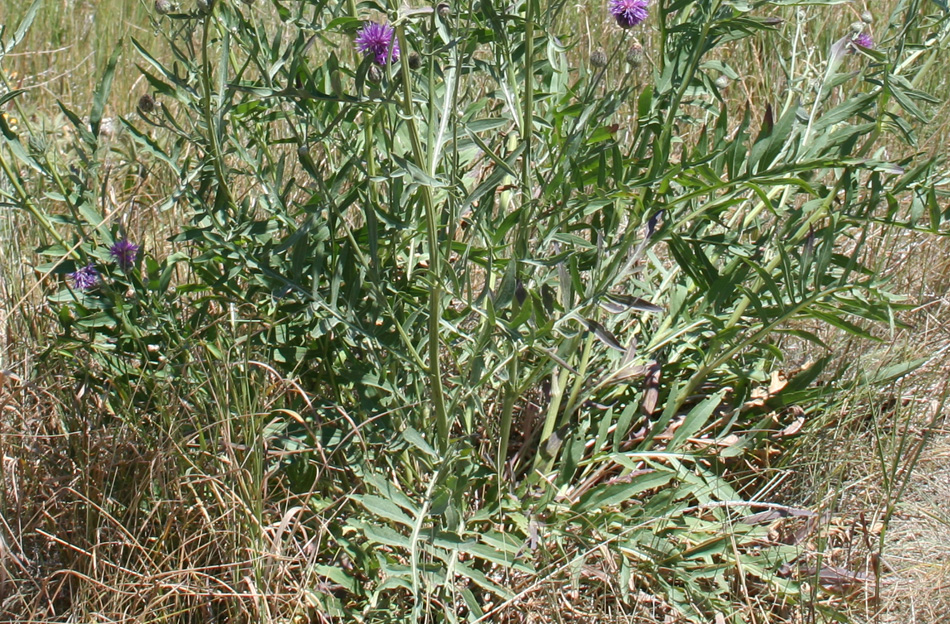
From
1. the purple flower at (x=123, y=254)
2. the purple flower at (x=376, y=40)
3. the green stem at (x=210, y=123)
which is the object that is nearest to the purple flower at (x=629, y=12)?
the purple flower at (x=376, y=40)

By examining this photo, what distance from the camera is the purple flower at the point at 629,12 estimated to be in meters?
1.86

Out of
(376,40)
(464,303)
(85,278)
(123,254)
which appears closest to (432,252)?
(464,303)

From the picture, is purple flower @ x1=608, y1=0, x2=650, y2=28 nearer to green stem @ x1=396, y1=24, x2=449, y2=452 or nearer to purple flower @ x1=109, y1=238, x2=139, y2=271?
green stem @ x1=396, y1=24, x2=449, y2=452

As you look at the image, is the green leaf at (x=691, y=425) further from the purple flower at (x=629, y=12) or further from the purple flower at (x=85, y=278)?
the purple flower at (x=85, y=278)

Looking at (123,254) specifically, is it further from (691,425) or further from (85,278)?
(691,425)

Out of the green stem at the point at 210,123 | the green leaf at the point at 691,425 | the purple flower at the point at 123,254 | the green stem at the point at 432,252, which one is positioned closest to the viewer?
the green stem at the point at 432,252

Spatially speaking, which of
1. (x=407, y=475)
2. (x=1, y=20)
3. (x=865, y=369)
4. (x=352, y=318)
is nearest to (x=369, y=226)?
(x=352, y=318)

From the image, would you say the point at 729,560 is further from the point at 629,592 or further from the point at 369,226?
the point at 369,226

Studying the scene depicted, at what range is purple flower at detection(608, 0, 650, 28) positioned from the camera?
6.10 ft

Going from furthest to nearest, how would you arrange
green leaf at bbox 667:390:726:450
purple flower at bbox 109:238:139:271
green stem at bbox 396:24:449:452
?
1. green leaf at bbox 667:390:726:450
2. purple flower at bbox 109:238:139:271
3. green stem at bbox 396:24:449:452

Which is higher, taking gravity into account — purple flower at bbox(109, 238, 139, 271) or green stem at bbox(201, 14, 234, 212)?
green stem at bbox(201, 14, 234, 212)

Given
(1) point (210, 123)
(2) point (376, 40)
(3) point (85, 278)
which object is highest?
(2) point (376, 40)

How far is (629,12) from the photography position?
1866mm

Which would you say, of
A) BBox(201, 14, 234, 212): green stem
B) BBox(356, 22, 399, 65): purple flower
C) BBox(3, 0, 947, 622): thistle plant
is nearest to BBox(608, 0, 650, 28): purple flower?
BBox(3, 0, 947, 622): thistle plant
